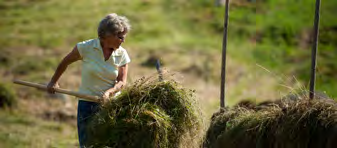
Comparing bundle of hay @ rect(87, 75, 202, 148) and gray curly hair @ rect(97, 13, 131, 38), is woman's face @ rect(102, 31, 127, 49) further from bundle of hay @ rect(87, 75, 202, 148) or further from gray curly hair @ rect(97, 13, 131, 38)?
bundle of hay @ rect(87, 75, 202, 148)

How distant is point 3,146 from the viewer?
7.08 metres

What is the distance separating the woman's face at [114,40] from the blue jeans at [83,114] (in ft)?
1.79

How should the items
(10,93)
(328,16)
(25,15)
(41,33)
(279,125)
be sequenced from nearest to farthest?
(279,125) < (10,93) < (328,16) < (41,33) < (25,15)

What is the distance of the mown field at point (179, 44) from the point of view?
38.3ft

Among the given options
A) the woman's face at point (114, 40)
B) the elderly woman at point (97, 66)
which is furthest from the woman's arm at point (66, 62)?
the woman's face at point (114, 40)

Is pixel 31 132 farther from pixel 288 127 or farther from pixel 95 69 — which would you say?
pixel 288 127

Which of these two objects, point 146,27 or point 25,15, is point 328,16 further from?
point 25,15

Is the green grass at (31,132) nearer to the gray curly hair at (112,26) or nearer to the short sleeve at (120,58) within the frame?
the short sleeve at (120,58)

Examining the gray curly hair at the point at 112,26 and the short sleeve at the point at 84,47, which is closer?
the gray curly hair at the point at 112,26

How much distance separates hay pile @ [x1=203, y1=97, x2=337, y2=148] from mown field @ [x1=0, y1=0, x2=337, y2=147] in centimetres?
433

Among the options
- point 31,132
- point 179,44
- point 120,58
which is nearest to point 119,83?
point 120,58

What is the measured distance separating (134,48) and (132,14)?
2.21 m

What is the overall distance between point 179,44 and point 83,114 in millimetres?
11404

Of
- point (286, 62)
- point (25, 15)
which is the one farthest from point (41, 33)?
point (286, 62)
